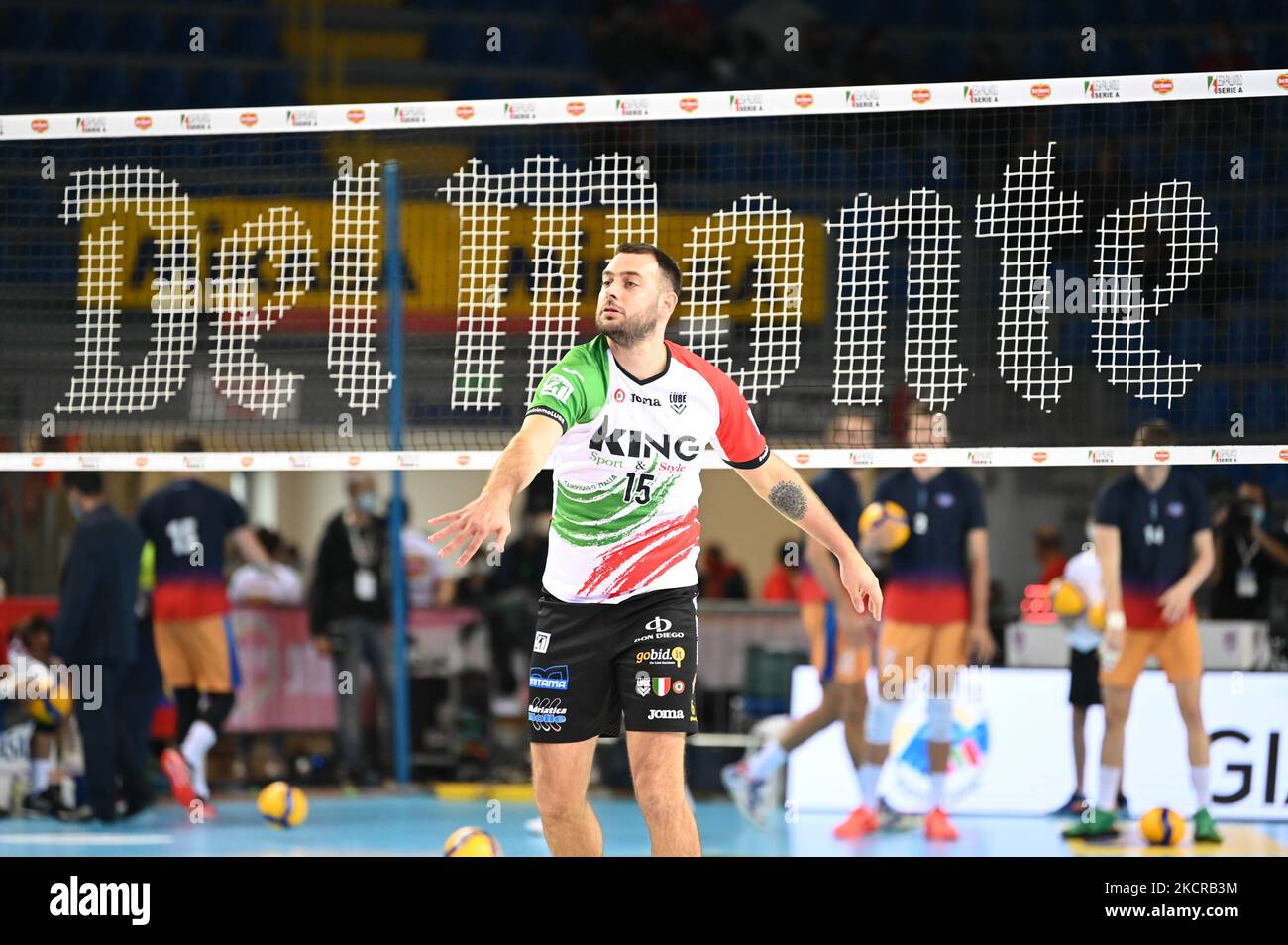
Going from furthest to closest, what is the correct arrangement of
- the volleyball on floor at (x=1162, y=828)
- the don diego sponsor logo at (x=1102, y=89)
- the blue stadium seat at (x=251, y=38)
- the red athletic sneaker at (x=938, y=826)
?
the blue stadium seat at (x=251, y=38)
the red athletic sneaker at (x=938, y=826)
the volleyball on floor at (x=1162, y=828)
the don diego sponsor logo at (x=1102, y=89)

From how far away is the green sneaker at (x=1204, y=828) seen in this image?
9.98 meters

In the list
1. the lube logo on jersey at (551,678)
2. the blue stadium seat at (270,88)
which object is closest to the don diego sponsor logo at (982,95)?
the lube logo on jersey at (551,678)

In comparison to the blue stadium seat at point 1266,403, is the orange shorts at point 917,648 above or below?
below

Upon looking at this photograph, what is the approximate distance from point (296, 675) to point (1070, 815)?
6.43 meters

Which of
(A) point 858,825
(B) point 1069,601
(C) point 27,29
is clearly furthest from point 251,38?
(A) point 858,825

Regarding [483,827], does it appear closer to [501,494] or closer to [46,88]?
[501,494]

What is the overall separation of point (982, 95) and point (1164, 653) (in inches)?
171

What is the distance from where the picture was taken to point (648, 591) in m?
6.16

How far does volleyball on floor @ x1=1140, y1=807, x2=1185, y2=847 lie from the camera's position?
9.75 meters

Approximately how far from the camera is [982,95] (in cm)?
746

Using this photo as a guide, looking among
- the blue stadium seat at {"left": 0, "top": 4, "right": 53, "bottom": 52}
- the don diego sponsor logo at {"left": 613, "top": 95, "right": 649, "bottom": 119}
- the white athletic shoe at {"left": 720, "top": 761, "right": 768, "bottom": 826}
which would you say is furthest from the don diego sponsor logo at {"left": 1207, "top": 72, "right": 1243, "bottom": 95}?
the blue stadium seat at {"left": 0, "top": 4, "right": 53, "bottom": 52}

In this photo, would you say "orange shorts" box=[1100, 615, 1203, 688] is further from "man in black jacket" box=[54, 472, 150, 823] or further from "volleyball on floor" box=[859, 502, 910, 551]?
"man in black jacket" box=[54, 472, 150, 823]

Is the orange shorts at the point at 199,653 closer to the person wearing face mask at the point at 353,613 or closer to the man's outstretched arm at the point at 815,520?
the person wearing face mask at the point at 353,613

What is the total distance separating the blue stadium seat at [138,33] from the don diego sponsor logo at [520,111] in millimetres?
13260
